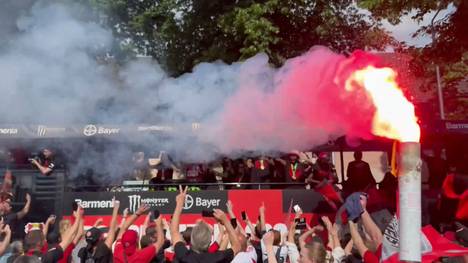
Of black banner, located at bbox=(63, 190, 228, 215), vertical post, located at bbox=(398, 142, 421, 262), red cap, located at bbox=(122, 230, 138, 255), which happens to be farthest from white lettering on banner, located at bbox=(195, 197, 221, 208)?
vertical post, located at bbox=(398, 142, 421, 262)

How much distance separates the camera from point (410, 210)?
3555mm

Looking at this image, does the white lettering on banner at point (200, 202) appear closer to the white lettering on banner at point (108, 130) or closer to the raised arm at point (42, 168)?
the white lettering on banner at point (108, 130)

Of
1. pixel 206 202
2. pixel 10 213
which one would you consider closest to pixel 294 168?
pixel 206 202

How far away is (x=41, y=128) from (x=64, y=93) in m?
0.77

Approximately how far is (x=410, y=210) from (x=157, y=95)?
8.44m

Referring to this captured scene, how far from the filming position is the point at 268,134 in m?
11.0

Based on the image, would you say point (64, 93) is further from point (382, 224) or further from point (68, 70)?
point (382, 224)

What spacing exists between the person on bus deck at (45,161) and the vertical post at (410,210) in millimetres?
8490

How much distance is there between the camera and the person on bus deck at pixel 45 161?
1105 centimetres

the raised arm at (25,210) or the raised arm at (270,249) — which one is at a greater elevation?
the raised arm at (25,210)

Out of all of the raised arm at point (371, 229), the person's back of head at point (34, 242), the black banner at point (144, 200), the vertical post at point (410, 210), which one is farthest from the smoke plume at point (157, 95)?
the vertical post at point (410, 210)

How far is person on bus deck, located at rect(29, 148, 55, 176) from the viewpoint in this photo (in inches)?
435

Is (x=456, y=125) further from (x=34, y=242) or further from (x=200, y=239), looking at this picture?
(x=34, y=242)

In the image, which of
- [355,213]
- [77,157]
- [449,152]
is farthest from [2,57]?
[449,152]
